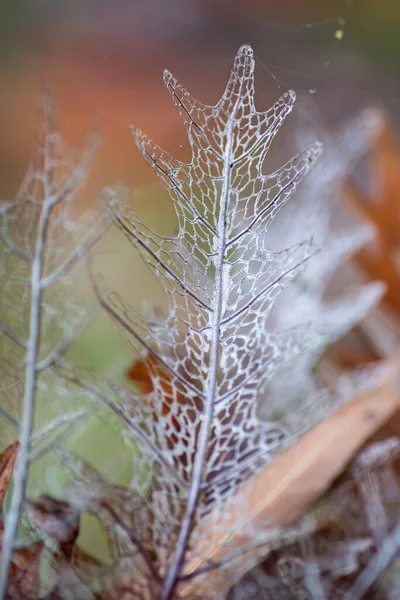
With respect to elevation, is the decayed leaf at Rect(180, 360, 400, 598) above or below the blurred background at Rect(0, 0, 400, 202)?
below

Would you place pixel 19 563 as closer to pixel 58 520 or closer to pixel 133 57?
pixel 58 520

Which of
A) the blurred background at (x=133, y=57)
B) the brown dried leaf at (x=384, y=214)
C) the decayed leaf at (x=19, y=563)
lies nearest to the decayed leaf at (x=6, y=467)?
the decayed leaf at (x=19, y=563)

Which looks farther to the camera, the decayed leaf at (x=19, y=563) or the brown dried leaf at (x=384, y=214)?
the brown dried leaf at (x=384, y=214)

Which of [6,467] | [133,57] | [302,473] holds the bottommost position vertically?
[302,473]

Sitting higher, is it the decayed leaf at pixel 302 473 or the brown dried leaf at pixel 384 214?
the brown dried leaf at pixel 384 214

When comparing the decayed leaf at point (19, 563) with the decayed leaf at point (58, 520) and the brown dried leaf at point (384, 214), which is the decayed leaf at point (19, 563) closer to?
the decayed leaf at point (58, 520)

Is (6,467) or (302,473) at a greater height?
(6,467)

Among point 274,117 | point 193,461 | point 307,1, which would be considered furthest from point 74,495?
point 307,1

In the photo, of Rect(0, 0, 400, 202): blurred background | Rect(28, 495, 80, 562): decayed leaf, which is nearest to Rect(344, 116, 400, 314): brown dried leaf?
Rect(0, 0, 400, 202): blurred background

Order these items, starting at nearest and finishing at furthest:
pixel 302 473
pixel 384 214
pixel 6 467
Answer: pixel 6 467 → pixel 302 473 → pixel 384 214

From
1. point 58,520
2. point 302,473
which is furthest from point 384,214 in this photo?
point 58,520

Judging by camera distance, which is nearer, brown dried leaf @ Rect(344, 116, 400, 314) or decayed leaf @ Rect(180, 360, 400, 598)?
decayed leaf @ Rect(180, 360, 400, 598)

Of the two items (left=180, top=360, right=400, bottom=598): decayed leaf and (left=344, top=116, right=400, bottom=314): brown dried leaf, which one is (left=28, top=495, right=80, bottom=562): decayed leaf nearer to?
(left=180, top=360, right=400, bottom=598): decayed leaf
